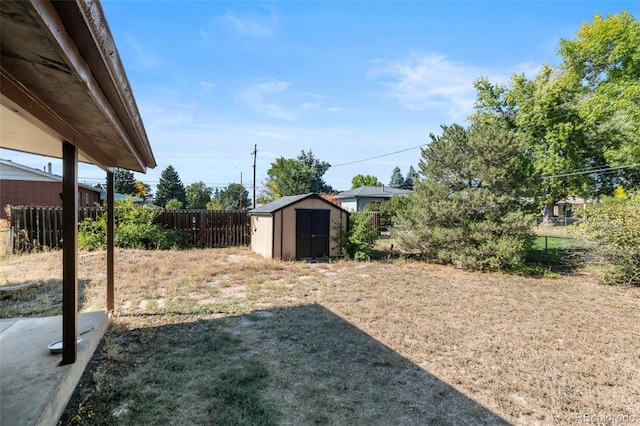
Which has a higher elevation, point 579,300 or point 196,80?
point 196,80

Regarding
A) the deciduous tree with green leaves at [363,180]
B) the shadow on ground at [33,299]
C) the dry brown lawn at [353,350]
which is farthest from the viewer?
the deciduous tree with green leaves at [363,180]

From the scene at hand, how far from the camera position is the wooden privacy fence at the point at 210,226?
11.8 meters

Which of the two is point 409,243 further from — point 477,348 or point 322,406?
point 322,406

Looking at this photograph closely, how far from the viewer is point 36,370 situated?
8.17ft

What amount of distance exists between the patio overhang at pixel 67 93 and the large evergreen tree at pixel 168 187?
40231 millimetres

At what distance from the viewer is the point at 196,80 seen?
8.51 m

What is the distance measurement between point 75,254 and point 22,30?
2088 millimetres

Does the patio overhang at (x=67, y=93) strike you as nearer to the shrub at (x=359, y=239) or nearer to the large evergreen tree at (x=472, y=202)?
the shrub at (x=359, y=239)

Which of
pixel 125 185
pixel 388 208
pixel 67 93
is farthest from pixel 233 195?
pixel 67 93

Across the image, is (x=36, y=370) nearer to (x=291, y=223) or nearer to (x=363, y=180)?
(x=291, y=223)

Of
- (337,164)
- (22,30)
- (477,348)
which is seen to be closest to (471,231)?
(477,348)

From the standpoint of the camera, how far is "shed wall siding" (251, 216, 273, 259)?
9.81 m

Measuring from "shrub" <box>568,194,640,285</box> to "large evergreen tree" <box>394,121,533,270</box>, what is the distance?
49.0 inches

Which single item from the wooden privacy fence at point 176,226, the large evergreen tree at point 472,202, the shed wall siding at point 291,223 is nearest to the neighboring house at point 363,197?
the wooden privacy fence at point 176,226
